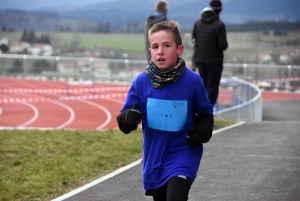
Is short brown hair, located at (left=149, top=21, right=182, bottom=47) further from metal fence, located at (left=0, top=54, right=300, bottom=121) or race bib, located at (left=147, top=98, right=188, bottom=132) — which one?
metal fence, located at (left=0, top=54, right=300, bottom=121)

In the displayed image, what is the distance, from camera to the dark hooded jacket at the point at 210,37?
1120cm

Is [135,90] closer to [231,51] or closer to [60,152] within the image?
[60,152]

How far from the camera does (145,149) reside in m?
5.09

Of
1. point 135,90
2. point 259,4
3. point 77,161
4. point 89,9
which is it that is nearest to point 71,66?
point 259,4

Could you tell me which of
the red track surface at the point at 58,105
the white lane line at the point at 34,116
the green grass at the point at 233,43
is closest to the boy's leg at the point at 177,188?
the red track surface at the point at 58,105

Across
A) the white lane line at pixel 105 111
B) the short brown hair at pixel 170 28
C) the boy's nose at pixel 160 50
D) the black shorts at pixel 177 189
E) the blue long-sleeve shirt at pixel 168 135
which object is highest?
the short brown hair at pixel 170 28

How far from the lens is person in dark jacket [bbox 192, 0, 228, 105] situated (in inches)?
441

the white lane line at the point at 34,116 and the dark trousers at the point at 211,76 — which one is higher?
the dark trousers at the point at 211,76

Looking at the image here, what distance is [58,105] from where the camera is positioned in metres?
23.9

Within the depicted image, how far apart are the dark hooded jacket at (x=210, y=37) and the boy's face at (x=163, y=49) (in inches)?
247

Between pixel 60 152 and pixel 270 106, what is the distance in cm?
1502

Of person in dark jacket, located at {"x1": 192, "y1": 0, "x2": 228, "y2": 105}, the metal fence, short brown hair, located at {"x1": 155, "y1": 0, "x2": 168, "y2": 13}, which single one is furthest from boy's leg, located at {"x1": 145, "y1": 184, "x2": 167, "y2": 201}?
the metal fence

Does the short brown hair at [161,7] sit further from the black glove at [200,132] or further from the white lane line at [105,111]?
the white lane line at [105,111]

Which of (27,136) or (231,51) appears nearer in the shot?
(27,136)
